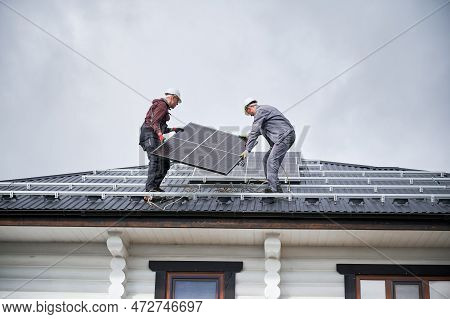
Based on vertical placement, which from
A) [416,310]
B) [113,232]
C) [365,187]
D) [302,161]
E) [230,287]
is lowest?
[416,310]

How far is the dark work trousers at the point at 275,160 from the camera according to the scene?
604 inches

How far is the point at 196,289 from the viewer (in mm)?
14062

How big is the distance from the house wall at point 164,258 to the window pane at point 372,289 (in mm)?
359

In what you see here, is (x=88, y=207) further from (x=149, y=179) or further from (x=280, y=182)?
(x=280, y=182)

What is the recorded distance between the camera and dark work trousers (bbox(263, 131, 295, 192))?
1534 cm

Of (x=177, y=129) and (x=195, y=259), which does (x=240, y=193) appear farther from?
(x=177, y=129)

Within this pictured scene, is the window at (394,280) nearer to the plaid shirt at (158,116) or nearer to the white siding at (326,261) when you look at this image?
the white siding at (326,261)

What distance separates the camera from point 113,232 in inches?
550

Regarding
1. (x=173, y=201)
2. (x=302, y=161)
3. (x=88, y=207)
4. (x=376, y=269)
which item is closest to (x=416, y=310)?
(x=376, y=269)

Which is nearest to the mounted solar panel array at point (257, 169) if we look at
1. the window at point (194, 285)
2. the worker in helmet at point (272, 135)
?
the worker in helmet at point (272, 135)

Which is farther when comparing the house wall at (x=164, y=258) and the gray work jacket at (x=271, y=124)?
the gray work jacket at (x=271, y=124)

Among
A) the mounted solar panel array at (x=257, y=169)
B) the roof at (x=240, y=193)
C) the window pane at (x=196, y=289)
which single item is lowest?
the window pane at (x=196, y=289)

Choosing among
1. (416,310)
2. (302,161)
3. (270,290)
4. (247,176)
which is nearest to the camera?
(416,310)

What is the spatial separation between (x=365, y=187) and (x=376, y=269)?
1.99m
